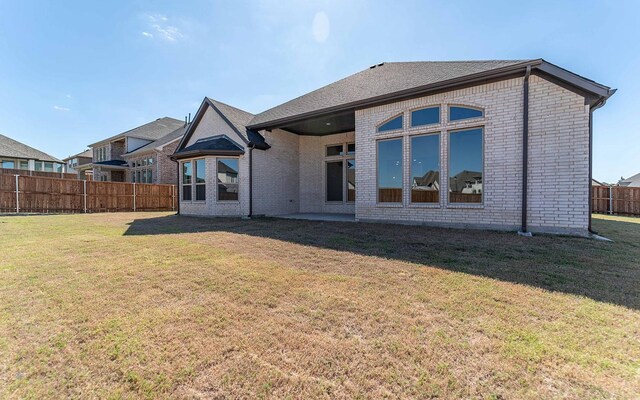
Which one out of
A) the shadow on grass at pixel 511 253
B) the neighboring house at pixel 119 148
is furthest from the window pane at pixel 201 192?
the neighboring house at pixel 119 148

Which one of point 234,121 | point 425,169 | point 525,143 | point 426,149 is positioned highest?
point 234,121

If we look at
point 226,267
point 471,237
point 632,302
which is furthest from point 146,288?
point 471,237

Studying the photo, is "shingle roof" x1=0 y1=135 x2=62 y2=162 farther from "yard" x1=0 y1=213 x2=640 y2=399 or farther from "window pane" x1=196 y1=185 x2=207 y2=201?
"yard" x1=0 y1=213 x2=640 y2=399

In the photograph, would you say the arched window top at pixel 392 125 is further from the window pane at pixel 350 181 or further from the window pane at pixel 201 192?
the window pane at pixel 201 192

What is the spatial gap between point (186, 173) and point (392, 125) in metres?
10.9

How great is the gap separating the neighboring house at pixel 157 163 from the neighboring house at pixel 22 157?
1710cm

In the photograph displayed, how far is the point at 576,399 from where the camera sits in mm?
1663

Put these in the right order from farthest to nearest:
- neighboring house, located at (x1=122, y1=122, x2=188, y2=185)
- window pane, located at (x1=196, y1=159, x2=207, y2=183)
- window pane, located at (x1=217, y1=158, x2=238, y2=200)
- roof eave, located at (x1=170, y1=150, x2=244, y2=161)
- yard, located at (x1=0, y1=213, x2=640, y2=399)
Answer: neighboring house, located at (x1=122, y1=122, x2=188, y2=185) < window pane, located at (x1=196, y1=159, x2=207, y2=183) < window pane, located at (x1=217, y1=158, x2=238, y2=200) < roof eave, located at (x1=170, y1=150, x2=244, y2=161) < yard, located at (x1=0, y1=213, x2=640, y2=399)

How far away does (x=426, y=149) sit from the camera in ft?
28.2

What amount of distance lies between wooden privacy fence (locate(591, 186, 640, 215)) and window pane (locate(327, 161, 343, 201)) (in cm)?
1461

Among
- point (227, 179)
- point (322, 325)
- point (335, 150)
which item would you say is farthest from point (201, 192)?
point (322, 325)

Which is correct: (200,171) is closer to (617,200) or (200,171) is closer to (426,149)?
(426,149)

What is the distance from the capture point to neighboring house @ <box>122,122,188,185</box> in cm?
2180

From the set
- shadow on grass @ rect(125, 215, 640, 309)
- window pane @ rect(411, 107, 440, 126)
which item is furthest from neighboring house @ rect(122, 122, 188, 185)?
window pane @ rect(411, 107, 440, 126)
